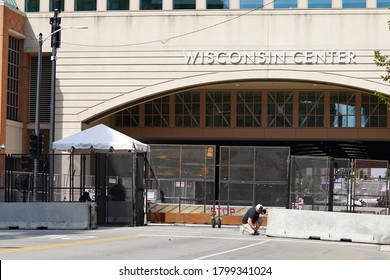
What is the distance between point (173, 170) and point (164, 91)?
1128 cm

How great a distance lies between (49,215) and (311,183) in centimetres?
1003

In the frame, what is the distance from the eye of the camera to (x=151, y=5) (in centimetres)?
4756


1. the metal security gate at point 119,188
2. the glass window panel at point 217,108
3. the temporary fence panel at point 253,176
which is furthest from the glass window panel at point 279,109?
the metal security gate at point 119,188

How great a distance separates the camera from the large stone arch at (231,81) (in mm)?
44938

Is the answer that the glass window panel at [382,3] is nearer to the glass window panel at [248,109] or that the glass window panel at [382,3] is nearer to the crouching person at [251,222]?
the glass window panel at [248,109]

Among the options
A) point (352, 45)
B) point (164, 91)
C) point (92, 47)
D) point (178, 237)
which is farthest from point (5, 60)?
point (178, 237)

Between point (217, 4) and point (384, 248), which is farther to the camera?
point (217, 4)

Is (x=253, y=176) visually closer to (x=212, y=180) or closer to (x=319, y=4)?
(x=212, y=180)

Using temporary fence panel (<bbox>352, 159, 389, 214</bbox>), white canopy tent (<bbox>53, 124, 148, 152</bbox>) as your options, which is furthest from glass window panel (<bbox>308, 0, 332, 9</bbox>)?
temporary fence panel (<bbox>352, 159, 389, 214</bbox>)

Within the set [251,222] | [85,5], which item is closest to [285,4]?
[85,5]

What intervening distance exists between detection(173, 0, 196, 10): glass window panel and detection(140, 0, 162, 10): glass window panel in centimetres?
89

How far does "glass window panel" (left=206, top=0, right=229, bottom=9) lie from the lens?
4662cm

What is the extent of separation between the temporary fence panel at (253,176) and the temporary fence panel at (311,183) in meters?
1.74

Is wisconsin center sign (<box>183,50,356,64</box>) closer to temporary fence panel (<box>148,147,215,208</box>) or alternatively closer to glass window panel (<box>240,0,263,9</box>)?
glass window panel (<box>240,0,263,9</box>)
